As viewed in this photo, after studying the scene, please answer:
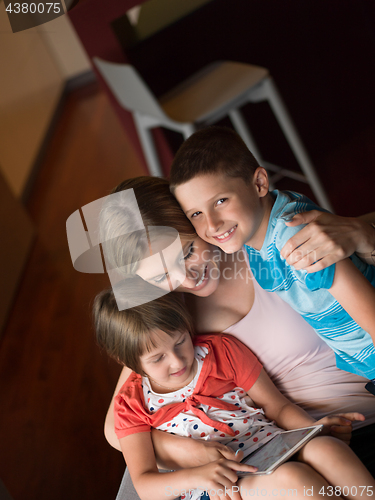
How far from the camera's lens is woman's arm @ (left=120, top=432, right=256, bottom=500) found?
564 mm

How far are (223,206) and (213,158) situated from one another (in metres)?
0.07

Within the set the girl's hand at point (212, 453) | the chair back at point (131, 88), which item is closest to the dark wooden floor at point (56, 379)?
the girl's hand at point (212, 453)

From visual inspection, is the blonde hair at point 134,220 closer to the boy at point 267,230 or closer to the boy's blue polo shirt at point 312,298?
the boy at point 267,230

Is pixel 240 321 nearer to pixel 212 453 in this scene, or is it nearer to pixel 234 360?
pixel 234 360

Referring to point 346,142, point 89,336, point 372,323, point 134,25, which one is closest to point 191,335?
point 89,336

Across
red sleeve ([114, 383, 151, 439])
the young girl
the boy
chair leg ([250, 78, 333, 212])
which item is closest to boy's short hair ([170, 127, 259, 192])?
the boy

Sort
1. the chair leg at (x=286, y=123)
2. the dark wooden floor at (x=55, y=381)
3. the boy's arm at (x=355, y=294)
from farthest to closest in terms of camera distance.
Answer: the chair leg at (x=286, y=123) → the boy's arm at (x=355, y=294) → the dark wooden floor at (x=55, y=381)

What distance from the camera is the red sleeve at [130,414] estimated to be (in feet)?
2.31

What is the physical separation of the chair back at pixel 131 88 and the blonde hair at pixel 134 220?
2.21 ft

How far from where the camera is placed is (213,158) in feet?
2.16

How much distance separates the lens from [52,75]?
0.62 meters

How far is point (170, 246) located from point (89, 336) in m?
0.20

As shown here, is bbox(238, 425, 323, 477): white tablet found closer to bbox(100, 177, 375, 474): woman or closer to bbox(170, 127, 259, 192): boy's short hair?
bbox(100, 177, 375, 474): woman

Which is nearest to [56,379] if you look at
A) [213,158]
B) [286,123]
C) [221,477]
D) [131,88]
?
[221,477]
